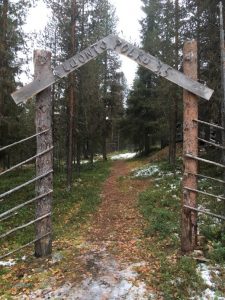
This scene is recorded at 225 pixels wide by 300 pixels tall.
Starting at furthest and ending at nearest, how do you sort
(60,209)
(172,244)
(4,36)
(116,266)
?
(4,36), (60,209), (172,244), (116,266)

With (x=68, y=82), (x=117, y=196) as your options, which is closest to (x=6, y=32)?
(x=68, y=82)

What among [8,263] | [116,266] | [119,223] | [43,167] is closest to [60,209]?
[119,223]

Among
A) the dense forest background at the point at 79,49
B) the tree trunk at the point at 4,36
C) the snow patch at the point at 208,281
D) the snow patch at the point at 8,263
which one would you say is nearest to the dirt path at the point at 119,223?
the snow patch at the point at 208,281

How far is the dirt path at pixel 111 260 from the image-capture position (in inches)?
236

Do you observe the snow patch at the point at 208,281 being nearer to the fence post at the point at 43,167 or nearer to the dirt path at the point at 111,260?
the dirt path at the point at 111,260

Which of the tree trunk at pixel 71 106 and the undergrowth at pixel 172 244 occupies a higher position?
the tree trunk at pixel 71 106

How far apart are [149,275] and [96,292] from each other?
1.17 meters

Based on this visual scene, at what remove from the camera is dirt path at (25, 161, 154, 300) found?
5.99 meters

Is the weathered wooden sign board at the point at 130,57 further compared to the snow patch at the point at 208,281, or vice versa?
the weathered wooden sign board at the point at 130,57

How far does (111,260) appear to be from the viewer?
7469 millimetres

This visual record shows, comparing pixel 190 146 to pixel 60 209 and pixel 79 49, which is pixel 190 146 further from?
pixel 79 49

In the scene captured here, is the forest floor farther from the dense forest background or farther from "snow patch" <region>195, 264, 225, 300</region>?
the dense forest background

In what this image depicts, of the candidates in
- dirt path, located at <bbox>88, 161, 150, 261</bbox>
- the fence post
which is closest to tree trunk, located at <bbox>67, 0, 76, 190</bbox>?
dirt path, located at <bbox>88, 161, 150, 261</bbox>

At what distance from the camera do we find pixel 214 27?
54.1ft
